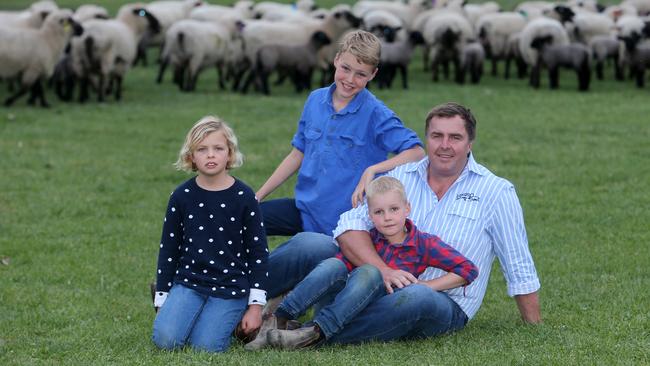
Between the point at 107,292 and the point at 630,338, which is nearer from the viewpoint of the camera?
the point at 630,338

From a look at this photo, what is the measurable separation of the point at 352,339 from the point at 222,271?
0.76 metres

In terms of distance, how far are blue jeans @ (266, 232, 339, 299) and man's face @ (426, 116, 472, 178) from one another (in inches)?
30.4

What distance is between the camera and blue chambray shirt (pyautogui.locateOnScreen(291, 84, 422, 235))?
605cm

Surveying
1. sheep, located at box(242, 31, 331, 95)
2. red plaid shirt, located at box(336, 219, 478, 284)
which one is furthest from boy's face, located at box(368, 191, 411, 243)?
sheep, located at box(242, 31, 331, 95)

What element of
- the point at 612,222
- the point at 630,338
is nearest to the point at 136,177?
the point at 612,222

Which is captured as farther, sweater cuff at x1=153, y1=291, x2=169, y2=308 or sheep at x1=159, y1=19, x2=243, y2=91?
sheep at x1=159, y1=19, x2=243, y2=91

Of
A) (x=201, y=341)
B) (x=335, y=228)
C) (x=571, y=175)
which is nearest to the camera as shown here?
(x=201, y=341)

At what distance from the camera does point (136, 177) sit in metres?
11.4

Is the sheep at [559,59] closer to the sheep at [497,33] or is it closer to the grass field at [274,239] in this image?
the grass field at [274,239]

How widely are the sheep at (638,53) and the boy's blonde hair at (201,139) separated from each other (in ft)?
52.9

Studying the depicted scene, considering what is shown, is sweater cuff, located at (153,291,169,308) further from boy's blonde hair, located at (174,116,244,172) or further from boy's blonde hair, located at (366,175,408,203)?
boy's blonde hair, located at (366,175,408,203)

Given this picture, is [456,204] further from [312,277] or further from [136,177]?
[136,177]

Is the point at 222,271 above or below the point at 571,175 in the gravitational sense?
above

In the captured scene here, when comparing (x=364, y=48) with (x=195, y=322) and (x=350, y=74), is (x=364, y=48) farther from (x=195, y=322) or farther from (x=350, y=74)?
(x=195, y=322)
